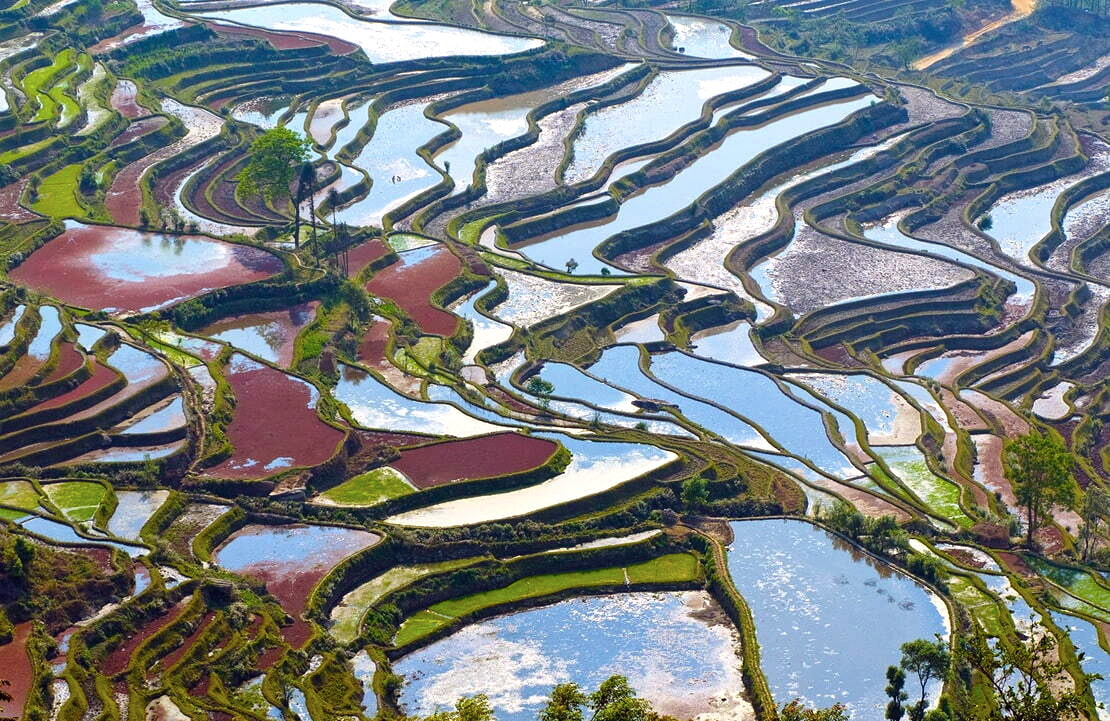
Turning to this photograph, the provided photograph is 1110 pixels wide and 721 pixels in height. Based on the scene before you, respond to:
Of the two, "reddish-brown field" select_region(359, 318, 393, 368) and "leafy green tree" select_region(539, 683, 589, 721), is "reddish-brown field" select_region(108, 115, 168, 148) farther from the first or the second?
"leafy green tree" select_region(539, 683, 589, 721)

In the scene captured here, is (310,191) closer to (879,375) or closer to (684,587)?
(879,375)

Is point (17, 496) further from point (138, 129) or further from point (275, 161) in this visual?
Result: point (138, 129)

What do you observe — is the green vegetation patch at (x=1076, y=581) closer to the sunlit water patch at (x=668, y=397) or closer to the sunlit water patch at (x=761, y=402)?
the sunlit water patch at (x=761, y=402)

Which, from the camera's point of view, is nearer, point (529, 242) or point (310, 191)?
point (310, 191)

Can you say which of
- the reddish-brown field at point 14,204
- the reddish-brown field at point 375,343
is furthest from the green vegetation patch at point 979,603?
the reddish-brown field at point 14,204

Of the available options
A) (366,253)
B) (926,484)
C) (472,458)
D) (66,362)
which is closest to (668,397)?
(926,484)

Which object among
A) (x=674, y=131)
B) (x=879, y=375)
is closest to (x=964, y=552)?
(x=879, y=375)
